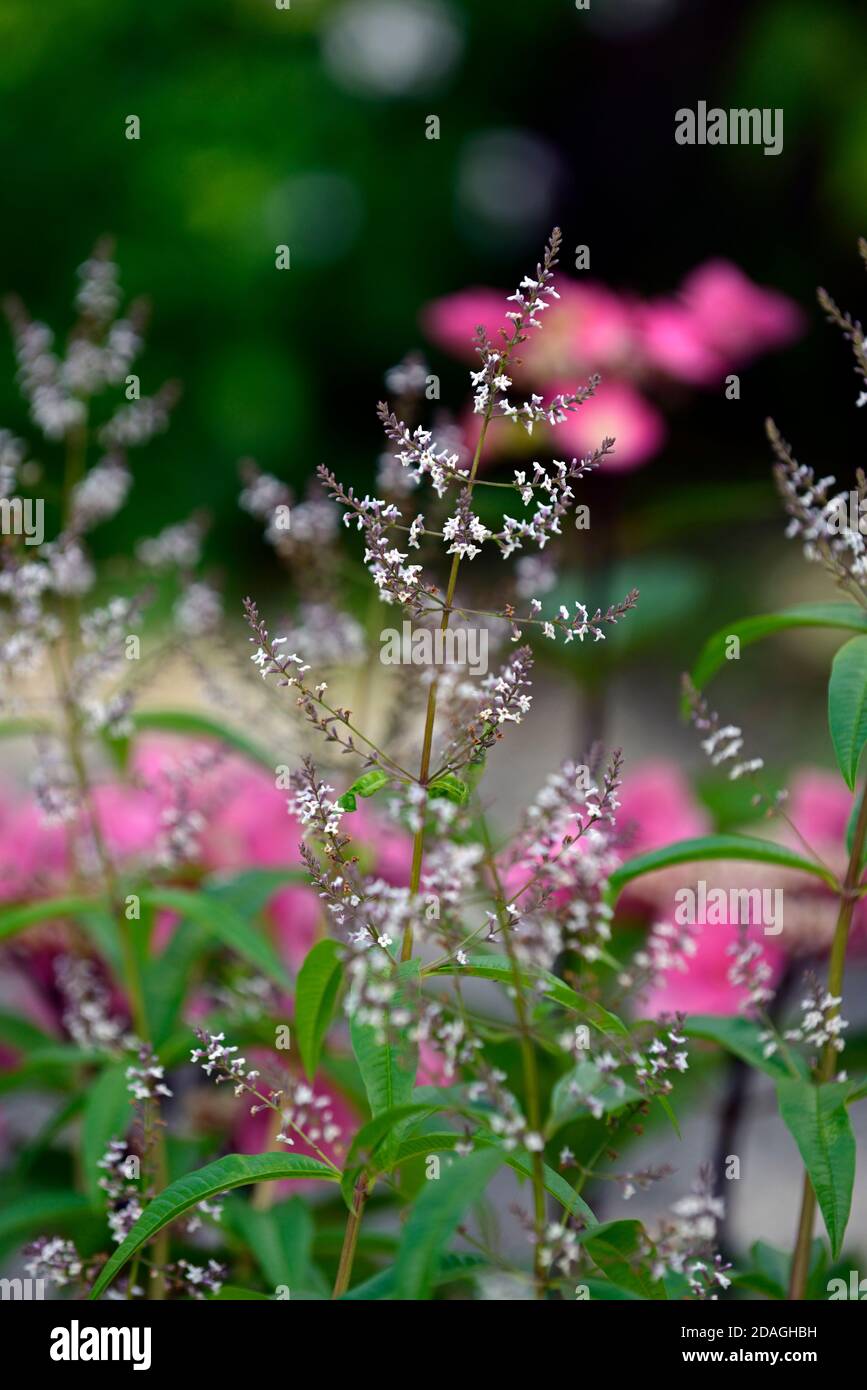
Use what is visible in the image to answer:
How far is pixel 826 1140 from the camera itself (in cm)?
73

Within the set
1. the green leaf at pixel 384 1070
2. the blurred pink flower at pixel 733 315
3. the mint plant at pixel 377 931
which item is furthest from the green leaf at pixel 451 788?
the blurred pink flower at pixel 733 315

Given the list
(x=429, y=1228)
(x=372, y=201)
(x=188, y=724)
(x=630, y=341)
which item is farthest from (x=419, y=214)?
(x=429, y=1228)

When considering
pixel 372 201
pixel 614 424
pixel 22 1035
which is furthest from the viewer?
pixel 372 201

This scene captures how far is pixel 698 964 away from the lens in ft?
4.03

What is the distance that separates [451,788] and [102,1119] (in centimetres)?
44

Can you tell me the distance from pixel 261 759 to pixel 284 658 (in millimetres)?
528

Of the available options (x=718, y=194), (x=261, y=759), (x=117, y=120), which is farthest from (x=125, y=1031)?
(x=718, y=194)

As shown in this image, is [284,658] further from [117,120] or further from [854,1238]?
[117,120]

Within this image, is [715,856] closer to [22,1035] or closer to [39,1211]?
[39,1211]

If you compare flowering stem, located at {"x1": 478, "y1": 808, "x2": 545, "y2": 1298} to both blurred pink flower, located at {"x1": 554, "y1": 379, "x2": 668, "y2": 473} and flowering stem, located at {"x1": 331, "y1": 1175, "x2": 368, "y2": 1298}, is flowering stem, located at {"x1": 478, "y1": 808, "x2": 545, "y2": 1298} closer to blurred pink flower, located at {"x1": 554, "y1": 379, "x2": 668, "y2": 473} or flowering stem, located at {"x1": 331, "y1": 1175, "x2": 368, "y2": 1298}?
flowering stem, located at {"x1": 331, "y1": 1175, "x2": 368, "y2": 1298}

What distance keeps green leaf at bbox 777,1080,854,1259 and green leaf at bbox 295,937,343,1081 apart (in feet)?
0.76

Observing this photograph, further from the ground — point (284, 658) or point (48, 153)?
point (48, 153)

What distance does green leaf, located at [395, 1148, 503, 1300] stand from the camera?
21.4 inches
